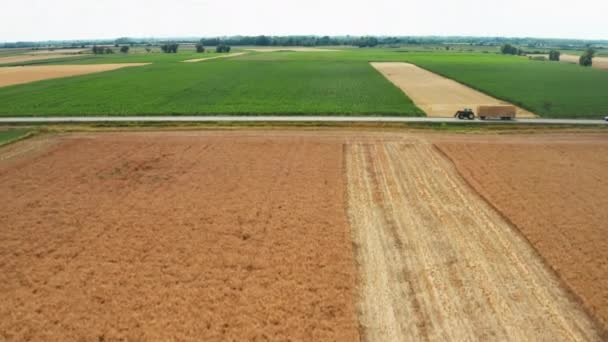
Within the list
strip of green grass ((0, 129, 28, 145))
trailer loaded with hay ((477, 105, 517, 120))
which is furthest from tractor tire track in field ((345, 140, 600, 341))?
strip of green grass ((0, 129, 28, 145))

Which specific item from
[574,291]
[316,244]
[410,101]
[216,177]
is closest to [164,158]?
[216,177]

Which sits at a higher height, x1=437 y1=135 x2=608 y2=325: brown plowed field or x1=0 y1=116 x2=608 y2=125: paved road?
x1=0 y1=116 x2=608 y2=125: paved road

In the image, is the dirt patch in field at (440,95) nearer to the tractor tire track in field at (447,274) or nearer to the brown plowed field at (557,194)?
the brown plowed field at (557,194)

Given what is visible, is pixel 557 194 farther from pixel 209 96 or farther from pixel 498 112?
pixel 209 96

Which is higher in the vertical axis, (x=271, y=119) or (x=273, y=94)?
(x=273, y=94)

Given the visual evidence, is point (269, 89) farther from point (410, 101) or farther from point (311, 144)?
point (311, 144)

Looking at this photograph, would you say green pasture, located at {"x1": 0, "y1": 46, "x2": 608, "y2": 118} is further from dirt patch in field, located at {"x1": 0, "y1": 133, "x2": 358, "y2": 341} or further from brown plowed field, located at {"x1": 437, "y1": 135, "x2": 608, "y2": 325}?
dirt patch in field, located at {"x1": 0, "y1": 133, "x2": 358, "y2": 341}

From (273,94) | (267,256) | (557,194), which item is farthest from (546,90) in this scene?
(267,256)
